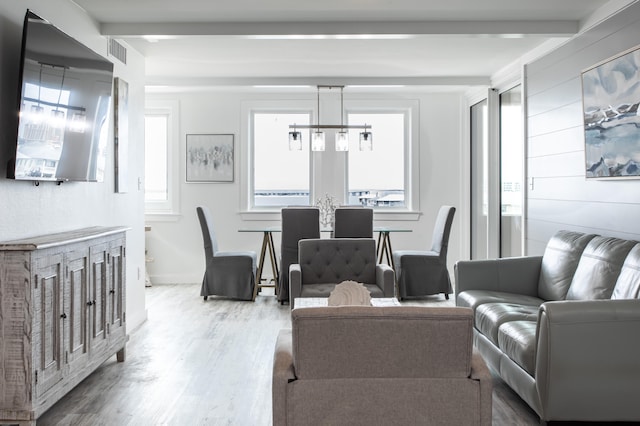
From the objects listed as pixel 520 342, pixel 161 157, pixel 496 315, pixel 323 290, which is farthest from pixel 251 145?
pixel 520 342

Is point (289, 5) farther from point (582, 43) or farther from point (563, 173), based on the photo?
point (563, 173)

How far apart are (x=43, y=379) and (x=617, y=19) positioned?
4049 mm

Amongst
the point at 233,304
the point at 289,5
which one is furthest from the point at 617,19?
the point at 233,304

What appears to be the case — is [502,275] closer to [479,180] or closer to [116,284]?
[116,284]

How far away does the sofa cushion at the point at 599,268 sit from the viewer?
356cm

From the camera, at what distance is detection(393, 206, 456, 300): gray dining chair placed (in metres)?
6.66

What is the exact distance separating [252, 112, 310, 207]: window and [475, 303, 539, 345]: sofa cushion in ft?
14.4

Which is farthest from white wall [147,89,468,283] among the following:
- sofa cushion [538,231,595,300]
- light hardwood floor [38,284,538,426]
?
sofa cushion [538,231,595,300]

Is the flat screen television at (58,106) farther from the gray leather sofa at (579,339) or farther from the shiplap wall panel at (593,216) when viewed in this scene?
the shiplap wall panel at (593,216)

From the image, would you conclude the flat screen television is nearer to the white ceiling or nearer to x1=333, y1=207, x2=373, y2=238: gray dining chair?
the white ceiling

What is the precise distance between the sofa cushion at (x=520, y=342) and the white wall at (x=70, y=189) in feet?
8.88

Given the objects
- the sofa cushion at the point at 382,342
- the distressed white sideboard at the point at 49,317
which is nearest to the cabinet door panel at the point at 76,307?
the distressed white sideboard at the point at 49,317

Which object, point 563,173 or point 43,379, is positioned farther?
point 563,173

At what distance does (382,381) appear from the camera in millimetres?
2078
